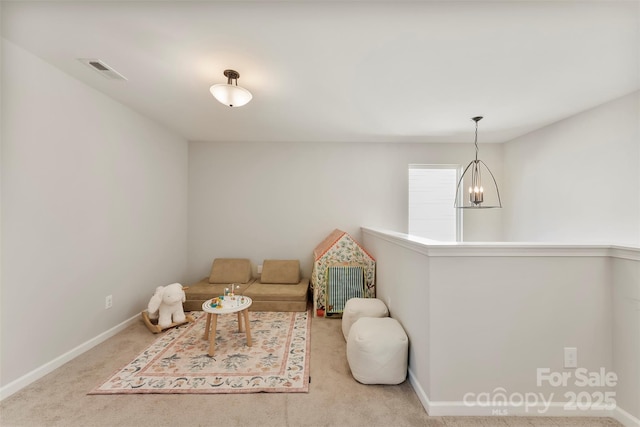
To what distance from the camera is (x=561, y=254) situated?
64.3 inches

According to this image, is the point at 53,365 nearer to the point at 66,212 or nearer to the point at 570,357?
the point at 66,212

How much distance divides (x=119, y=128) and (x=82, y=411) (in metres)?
2.61

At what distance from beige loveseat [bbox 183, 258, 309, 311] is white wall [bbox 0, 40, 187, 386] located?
0.65m

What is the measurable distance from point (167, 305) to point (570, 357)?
3650 millimetres

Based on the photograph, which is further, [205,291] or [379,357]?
[205,291]

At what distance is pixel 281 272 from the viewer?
3732mm

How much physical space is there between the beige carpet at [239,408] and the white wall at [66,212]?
337 mm

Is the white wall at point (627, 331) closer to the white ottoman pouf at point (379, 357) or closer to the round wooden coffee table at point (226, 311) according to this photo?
the white ottoman pouf at point (379, 357)

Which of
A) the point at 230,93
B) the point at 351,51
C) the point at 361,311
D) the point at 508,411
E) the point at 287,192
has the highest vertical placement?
the point at 351,51

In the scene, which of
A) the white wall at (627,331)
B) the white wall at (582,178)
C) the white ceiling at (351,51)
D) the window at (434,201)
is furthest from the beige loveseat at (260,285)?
the white wall at (582,178)

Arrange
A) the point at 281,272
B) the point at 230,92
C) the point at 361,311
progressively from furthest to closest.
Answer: the point at 281,272, the point at 361,311, the point at 230,92

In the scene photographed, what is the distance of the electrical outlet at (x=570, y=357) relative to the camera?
1638 millimetres

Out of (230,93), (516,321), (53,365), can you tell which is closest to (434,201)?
(516,321)

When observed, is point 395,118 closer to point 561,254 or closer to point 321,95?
point 321,95
